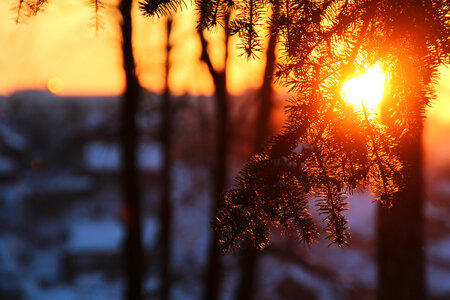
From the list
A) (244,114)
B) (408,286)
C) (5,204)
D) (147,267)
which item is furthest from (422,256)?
(5,204)

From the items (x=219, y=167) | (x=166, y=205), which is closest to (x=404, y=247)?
(x=219, y=167)

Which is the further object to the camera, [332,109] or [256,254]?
[256,254]

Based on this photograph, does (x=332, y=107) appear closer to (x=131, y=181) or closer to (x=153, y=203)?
(x=131, y=181)

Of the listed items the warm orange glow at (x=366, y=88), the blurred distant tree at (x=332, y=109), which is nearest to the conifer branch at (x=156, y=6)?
the blurred distant tree at (x=332, y=109)

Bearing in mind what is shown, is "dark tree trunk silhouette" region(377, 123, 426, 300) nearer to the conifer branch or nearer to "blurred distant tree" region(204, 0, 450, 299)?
"blurred distant tree" region(204, 0, 450, 299)

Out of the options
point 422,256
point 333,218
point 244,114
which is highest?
point 244,114

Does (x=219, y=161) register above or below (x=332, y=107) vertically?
below

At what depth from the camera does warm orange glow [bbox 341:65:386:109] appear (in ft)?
4.68

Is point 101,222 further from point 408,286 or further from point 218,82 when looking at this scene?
point 408,286

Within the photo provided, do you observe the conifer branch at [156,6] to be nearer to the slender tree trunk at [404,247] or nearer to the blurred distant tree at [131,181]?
the slender tree trunk at [404,247]

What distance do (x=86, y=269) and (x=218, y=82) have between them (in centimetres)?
2143

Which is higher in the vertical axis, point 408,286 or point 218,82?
point 218,82

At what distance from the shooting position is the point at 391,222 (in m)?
3.12

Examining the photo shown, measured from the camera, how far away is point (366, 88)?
1.45m
